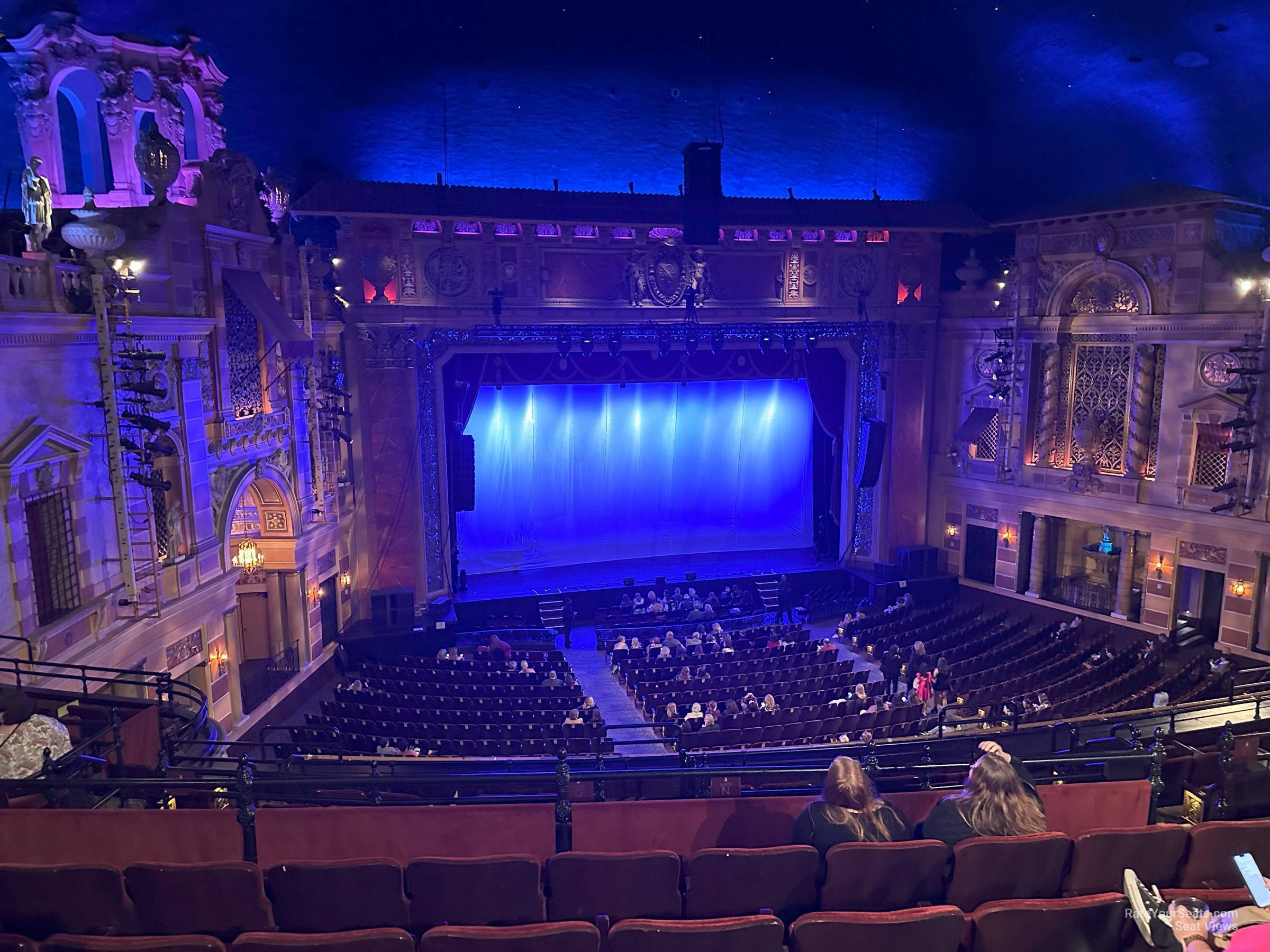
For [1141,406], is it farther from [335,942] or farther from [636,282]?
[335,942]

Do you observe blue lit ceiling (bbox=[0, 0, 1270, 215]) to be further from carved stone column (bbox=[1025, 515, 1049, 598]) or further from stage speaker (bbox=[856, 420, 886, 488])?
carved stone column (bbox=[1025, 515, 1049, 598])

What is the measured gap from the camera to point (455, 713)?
14.3 meters

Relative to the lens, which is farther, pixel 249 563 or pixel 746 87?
pixel 249 563

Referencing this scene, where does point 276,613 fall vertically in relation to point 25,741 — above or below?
below

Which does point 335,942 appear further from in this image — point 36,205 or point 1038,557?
point 1038,557

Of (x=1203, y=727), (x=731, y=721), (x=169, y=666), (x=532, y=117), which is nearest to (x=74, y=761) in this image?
(x=169, y=666)

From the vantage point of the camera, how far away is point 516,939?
3852mm

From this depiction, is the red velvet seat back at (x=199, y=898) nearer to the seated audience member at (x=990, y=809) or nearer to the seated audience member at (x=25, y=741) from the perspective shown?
the seated audience member at (x=25, y=741)

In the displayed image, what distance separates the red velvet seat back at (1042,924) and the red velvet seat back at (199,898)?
347 cm

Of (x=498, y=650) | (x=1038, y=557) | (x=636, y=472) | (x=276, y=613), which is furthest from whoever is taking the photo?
(x=636, y=472)

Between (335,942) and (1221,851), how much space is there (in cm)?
453

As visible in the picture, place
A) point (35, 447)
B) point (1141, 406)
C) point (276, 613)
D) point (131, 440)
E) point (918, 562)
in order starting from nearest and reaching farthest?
point (35, 447) → point (131, 440) → point (276, 613) → point (1141, 406) → point (918, 562)

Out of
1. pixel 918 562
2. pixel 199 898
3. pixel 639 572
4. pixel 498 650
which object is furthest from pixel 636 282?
pixel 199 898

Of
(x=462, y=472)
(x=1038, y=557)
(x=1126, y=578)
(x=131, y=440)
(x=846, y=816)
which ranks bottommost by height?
(x=1126, y=578)
